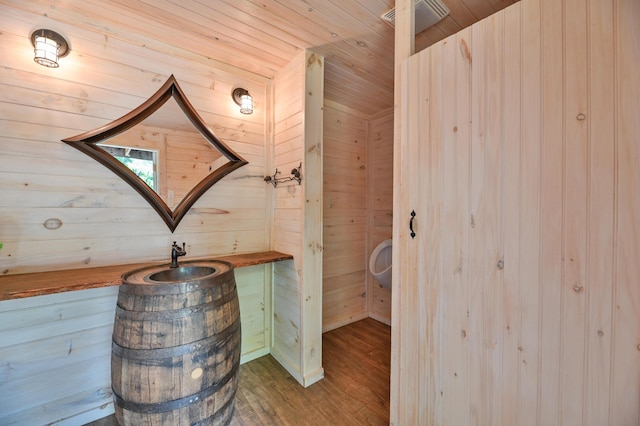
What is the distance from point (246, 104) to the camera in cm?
196

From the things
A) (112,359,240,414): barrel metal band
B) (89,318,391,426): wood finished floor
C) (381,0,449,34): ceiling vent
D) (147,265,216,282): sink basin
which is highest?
(381,0,449,34): ceiling vent

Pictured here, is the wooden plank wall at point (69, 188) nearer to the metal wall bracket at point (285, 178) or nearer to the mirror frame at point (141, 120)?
the mirror frame at point (141, 120)

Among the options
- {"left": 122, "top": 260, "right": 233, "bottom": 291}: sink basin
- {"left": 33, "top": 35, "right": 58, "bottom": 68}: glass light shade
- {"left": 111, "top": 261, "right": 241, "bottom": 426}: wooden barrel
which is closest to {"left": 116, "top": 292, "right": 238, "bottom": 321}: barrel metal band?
{"left": 111, "top": 261, "right": 241, "bottom": 426}: wooden barrel

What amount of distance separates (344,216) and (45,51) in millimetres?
2474

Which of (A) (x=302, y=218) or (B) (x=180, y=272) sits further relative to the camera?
(A) (x=302, y=218)

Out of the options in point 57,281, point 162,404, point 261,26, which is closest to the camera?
point 162,404

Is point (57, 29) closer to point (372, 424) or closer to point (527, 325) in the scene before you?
point (527, 325)

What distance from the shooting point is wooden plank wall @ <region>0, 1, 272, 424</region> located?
4.26ft

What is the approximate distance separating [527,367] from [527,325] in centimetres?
14

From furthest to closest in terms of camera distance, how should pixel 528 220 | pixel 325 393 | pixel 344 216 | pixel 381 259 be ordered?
pixel 344 216 < pixel 381 259 < pixel 325 393 < pixel 528 220

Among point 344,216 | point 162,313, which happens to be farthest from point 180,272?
point 344,216

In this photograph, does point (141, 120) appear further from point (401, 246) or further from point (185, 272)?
point (401, 246)

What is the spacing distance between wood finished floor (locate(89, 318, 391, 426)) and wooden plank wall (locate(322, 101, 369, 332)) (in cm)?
57

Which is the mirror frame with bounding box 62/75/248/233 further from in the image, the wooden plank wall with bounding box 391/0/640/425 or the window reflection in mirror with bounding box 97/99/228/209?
the wooden plank wall with bounding box 391/0/640/425
